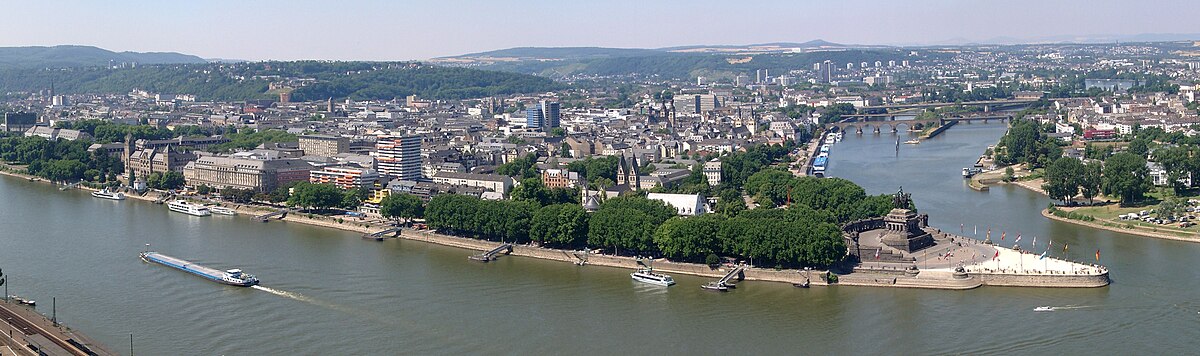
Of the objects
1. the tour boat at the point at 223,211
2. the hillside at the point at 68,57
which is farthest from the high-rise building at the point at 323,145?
the hillside at the point at 68,57

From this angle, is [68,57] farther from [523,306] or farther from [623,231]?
[523,306]

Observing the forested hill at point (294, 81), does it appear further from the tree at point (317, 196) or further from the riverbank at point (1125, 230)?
the riverbank at point (1125, 230)

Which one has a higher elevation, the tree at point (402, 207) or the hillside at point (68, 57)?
the hillside at point (68, 57)

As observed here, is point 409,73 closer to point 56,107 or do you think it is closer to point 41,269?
point 56,107

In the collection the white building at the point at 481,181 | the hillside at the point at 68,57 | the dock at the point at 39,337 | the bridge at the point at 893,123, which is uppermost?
the hillside at the point at 68,57

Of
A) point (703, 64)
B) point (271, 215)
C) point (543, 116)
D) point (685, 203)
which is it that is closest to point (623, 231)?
point (685, 203)

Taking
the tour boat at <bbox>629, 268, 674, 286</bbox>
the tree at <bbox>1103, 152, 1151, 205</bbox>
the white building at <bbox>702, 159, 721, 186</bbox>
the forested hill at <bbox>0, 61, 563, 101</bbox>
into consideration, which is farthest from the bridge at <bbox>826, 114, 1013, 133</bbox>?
the tour boat at <bbox>629, 268, 674, 286</bbox>

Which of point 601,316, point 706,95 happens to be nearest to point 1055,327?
point 601,316
